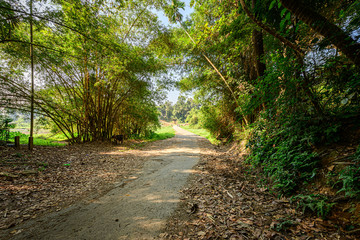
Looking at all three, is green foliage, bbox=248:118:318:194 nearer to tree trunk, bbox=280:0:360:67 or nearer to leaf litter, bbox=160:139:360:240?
leaf litter, bbox=160:139:360:240

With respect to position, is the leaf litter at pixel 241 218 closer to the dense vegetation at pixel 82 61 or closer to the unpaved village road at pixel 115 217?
the unpaved village road at pixel 115 217

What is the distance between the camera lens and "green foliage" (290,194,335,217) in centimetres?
158

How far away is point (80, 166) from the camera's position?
4312mm

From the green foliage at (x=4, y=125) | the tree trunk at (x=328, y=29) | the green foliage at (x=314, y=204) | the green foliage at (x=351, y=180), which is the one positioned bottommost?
the green foliage at (x=314, y=204)

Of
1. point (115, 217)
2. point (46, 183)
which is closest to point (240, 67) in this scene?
point (115, 217)

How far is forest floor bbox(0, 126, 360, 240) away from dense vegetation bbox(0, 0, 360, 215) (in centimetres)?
44

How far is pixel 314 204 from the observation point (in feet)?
5.56

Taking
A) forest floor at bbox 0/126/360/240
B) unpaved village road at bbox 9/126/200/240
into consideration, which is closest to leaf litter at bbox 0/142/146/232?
forest floor at bbox 0/126/360/240

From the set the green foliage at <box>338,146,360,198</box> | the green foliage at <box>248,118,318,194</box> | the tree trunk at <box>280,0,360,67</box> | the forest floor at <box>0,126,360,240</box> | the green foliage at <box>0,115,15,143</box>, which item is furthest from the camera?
the green foliage at <box>0,115,15,143</box>

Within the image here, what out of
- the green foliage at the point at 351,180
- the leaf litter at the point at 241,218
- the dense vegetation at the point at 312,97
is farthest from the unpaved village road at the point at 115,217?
the green foliage at the point at 351,180

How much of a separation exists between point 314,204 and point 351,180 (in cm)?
50

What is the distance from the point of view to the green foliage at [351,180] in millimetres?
1484

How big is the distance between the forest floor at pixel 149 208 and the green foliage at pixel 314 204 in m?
0.07

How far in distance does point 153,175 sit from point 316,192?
3.28 meters
